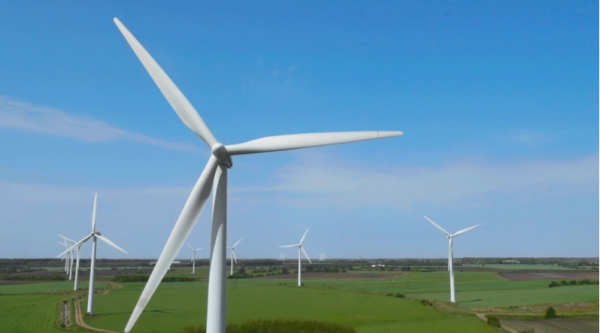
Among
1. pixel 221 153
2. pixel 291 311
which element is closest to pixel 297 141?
pixel 221 153

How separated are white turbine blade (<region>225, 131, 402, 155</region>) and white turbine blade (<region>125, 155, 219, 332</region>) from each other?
1480 mm

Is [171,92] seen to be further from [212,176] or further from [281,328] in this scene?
[281,328]

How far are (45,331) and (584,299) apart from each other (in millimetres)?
73851

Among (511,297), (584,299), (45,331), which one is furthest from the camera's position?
(511,297)

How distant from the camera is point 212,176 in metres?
22.4

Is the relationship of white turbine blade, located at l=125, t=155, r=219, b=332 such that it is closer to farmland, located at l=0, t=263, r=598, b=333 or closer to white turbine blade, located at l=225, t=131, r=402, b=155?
white turbine blade, located at l=225, t=131, r=402, b=155

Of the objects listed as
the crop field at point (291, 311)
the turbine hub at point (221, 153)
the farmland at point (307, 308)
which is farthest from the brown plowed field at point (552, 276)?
the turbine hub at point (221, 153)

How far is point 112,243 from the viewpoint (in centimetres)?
5700

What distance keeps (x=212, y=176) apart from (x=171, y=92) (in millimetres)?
4799

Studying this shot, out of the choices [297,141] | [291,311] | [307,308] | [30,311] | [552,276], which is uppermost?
[297,141]

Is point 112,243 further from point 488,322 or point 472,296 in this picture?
point 472,296

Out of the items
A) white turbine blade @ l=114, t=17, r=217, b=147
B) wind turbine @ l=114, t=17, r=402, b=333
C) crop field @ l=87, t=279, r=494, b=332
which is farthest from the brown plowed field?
white turbine blade @ l=114, t=17, r=217, b=147

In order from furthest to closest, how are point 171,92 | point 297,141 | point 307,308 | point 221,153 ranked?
point 307,308, point 171,92, point 297,141, point 221,153

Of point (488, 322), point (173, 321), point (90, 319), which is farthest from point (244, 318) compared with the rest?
point (488, 322)
